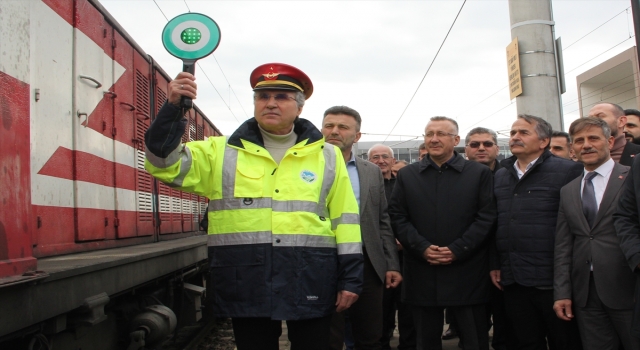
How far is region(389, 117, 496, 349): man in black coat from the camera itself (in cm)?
382

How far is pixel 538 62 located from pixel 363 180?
11.5 feet

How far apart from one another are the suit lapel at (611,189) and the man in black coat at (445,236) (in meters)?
0.71

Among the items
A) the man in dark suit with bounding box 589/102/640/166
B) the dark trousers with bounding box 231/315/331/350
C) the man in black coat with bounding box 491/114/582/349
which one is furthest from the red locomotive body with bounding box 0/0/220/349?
the man in dark suit with bounding box 589/102/640/166

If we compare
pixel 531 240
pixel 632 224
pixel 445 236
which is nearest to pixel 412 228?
pixel 445 236

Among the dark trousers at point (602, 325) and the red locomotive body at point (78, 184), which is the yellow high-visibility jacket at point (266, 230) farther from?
the dark trousers at point (602, 325)

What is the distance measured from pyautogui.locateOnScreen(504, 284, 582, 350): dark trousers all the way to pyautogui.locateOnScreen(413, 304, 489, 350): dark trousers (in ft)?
0.69

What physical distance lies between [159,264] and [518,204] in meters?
2.55

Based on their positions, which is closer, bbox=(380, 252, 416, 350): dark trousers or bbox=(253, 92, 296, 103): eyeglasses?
bbox=(253, 92, 296, 103): eyeglasses

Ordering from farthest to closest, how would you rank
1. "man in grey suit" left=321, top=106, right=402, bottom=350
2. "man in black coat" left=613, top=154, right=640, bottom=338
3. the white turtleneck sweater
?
1. "man in grey suit" left=321, top=106, right=402, bottom=350
2. "man in black coat" left=613, top=154, right=640, bottom=338
3. the white turtleneck sweater

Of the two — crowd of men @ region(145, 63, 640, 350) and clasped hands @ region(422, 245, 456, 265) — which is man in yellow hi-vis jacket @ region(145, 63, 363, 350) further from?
clasped hands @ region(422, 245, 456, 265)

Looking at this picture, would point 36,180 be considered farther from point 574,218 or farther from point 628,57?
point 628,57

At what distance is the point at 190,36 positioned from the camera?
255 cm

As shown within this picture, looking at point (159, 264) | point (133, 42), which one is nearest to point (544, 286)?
point (159, 264)

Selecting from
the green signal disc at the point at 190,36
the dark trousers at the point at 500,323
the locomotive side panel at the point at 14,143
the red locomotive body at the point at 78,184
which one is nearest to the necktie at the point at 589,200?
the dark trousers at the point at 500,323
